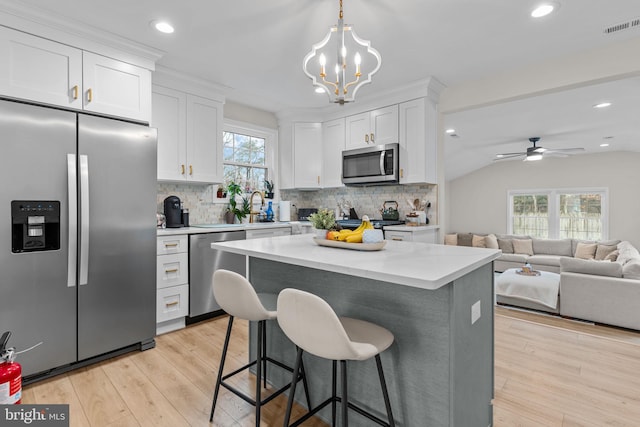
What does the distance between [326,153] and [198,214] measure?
1.94 meters

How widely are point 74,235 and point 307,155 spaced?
9.87 feet

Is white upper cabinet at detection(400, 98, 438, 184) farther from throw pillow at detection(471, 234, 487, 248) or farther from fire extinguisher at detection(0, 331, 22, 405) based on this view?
throw pillow at detection(471, 234, 487, 248)

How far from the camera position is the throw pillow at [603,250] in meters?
6.30

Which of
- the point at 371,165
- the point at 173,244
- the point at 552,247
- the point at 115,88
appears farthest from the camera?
the point at 552,247

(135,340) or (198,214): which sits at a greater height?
(198,214)

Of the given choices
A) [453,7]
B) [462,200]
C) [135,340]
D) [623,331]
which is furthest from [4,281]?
[462,200]

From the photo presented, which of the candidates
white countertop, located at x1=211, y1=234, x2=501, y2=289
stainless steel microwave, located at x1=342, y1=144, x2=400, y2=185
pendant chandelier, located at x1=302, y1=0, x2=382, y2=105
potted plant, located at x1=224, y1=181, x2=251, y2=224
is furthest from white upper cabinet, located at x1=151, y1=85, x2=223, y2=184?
white countertop, located at x1=211, y1=234, x2=501, y2=289

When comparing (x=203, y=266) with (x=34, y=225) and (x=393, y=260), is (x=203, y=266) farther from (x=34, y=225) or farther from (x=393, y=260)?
(x=393, y=260)

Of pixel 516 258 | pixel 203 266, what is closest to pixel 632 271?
pixel 516 258

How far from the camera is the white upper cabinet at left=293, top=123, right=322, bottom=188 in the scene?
4598 mm

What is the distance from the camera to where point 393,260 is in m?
1.47

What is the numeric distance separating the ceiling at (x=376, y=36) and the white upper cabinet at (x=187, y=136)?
11.9 inches

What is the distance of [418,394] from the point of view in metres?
1.41

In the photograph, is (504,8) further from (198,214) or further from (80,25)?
(198,214)
